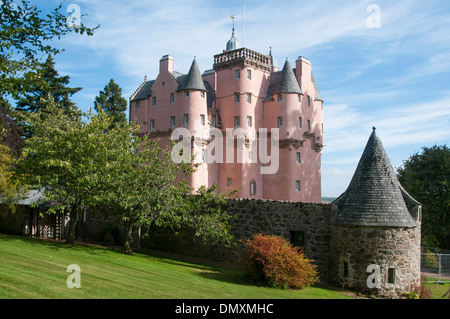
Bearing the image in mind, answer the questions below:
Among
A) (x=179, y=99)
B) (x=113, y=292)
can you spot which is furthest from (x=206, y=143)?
(x=113, y=292)

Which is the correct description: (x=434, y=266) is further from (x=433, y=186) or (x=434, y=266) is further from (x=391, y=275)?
(x=433, y=186)

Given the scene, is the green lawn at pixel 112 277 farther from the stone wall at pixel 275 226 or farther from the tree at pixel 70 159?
the tree at pixel 70 159

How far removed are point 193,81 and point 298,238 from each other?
69.2 feet

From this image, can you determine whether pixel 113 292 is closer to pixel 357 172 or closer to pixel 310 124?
pixel 357 172

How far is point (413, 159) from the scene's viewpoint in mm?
37750

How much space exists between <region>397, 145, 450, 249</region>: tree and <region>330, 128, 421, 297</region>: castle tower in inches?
667

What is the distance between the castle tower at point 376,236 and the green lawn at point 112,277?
5.84ft

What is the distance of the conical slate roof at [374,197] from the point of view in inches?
738

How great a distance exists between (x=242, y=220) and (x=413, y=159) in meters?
21.7

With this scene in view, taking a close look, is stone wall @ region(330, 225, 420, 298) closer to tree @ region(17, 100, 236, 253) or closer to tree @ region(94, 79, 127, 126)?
tree @ region(17, 100, 236, 253)

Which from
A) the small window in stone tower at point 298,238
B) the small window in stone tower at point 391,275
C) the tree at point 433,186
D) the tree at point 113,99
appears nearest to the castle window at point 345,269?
the small window in stone tower at point 391,275

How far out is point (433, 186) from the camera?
35.2 meters

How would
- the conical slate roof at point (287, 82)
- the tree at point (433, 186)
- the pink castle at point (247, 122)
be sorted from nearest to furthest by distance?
1. the tree at point (433, 186)
2. the pink castle at point (247, 122)
3. the conical slate roof at point (287, 82)

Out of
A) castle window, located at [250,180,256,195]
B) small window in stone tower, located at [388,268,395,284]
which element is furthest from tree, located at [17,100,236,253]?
castle window, located at [250,180,256,195]
